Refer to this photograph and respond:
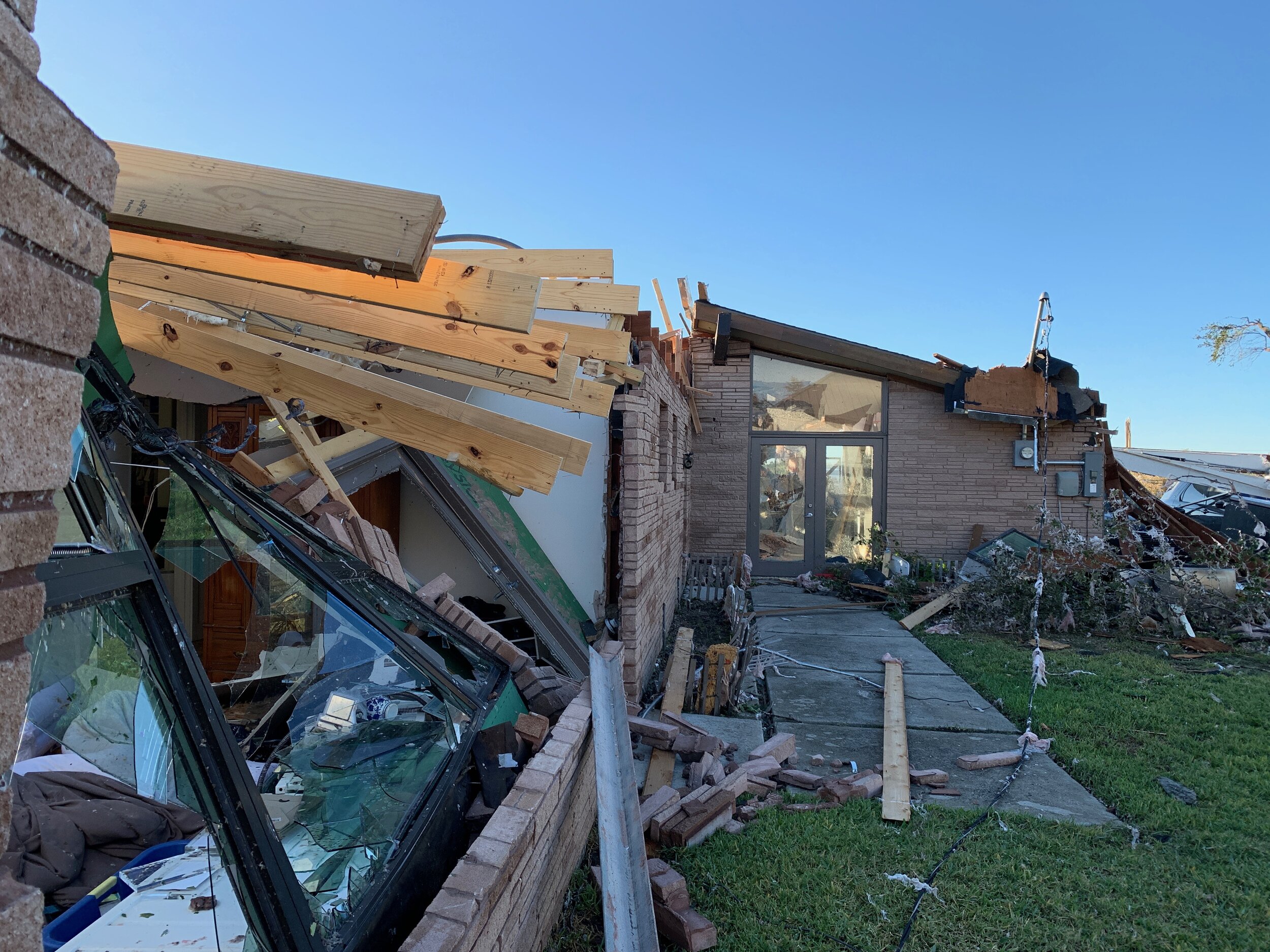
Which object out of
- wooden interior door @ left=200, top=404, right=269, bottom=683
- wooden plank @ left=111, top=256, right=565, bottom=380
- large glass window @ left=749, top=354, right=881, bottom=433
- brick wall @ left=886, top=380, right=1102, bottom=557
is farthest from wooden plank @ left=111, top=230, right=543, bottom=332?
brick wall @ left=886, top=380, right=1102, bottom=557

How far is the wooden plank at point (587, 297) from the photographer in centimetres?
371

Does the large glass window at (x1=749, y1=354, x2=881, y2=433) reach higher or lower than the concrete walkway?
higher

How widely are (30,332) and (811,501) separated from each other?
1299cm

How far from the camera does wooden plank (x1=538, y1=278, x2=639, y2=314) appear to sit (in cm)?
371

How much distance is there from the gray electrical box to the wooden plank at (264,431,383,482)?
12.1 m

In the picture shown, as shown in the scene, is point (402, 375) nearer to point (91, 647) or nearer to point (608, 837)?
point (608, 837)

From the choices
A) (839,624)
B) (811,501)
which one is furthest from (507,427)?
(811,501)

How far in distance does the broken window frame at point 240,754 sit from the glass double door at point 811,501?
35.8 feet

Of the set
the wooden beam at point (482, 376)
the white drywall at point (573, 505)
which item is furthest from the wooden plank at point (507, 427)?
the white drywall at point (573, 505)

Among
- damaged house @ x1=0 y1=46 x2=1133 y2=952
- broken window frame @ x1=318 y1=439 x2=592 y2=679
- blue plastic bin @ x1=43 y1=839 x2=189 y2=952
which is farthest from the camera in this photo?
broken window frame @ x1=318 y1=439 x2=592 y2=679

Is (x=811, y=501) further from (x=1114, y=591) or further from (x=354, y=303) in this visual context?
(x=354, y=303)

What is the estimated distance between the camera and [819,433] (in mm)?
13242

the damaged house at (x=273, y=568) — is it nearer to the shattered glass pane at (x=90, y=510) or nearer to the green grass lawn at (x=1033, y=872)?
the shattered glass pane at (x=90, y=510)

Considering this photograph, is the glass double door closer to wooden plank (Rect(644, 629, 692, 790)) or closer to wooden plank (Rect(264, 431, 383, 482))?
wooden plank (Rect(644, 629, 692, 790))
